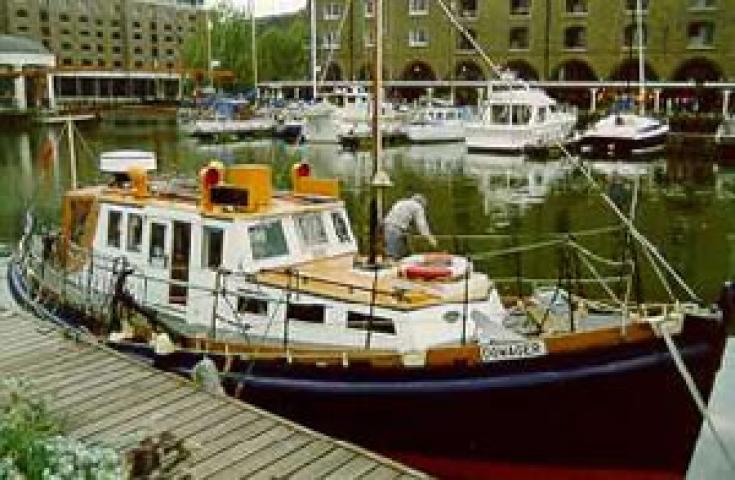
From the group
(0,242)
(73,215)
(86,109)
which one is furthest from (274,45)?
Result: (73,215)

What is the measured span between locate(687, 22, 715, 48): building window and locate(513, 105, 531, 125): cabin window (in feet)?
82.5

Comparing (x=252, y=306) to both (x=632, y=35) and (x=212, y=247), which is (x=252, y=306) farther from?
(x=632, y=35)

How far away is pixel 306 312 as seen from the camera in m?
11.6

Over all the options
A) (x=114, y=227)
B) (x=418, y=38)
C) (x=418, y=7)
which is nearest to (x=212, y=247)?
(x=114, y=227)

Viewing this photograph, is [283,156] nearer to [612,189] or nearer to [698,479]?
[612,189]

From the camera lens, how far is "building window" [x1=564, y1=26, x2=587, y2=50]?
77.7 meters

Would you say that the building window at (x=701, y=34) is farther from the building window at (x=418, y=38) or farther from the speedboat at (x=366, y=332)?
the speedboat at (x=366, y=332)

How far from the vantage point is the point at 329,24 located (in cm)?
9019

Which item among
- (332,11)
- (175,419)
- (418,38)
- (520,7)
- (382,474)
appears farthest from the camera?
(332,11)

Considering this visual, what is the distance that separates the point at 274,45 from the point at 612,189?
6033 cm

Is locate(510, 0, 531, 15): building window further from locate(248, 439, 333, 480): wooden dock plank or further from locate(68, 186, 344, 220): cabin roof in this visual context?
locate(248, 439, 333, 480): wooden dock plank

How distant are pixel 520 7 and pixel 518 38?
2830mm

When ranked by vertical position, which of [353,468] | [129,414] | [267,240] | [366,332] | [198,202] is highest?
[198,202]

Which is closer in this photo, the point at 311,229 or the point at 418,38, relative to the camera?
the point at 311,229
